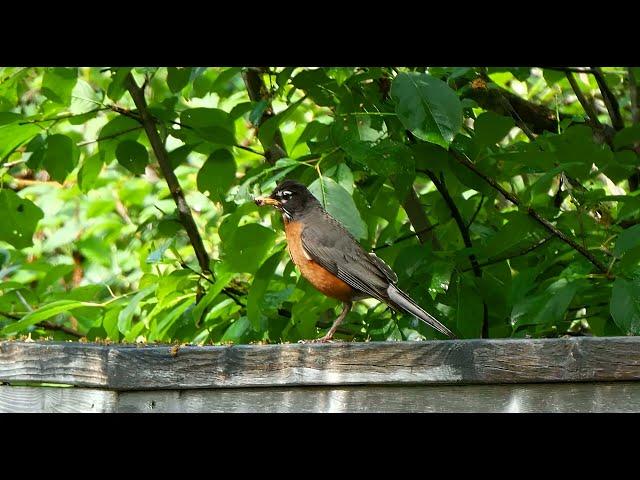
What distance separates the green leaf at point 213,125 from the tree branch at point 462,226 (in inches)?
42.0

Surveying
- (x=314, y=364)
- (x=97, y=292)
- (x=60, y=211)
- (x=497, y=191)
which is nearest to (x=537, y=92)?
(x=497, y=191)

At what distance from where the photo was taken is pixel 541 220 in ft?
14.3

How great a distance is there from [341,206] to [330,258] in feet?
1.42

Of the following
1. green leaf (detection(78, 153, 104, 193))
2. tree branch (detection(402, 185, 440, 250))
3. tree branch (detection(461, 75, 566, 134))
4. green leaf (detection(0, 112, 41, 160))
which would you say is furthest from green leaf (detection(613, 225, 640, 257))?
green leaf (detection(78, 153, 104, 193))

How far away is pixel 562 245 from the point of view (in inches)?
182

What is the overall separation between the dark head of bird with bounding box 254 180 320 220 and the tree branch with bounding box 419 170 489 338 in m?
0.58

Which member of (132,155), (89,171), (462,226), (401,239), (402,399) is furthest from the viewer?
(89,171)

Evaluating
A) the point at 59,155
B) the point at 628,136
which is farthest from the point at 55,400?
the point at 628,136

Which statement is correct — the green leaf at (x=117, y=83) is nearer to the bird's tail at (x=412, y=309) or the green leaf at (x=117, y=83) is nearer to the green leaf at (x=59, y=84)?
the green leaf at (x=59, y=84)

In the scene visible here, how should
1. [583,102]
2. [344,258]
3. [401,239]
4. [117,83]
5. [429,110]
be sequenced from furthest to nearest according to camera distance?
[583,102] → [401,239] → [117,83] → [344,258] → [429,110]

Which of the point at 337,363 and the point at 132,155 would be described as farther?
the point at 132,155

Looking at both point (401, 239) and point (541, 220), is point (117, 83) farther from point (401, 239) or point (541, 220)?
point (541, 220)

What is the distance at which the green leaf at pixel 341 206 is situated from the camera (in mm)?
4102
